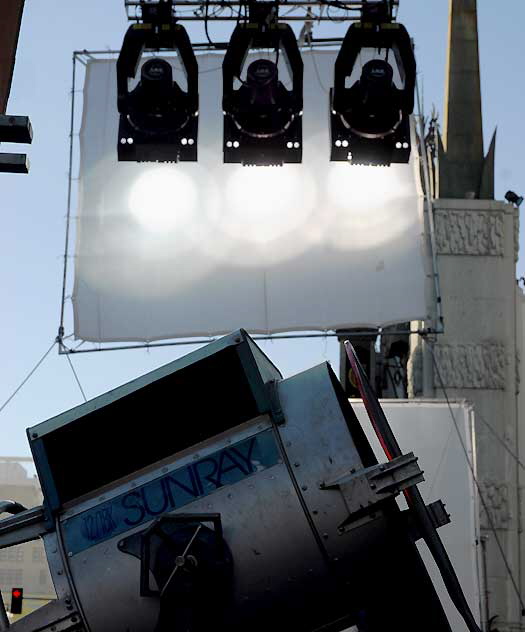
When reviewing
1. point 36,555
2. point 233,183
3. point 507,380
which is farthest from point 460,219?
point 36,555

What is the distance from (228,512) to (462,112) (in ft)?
78.4

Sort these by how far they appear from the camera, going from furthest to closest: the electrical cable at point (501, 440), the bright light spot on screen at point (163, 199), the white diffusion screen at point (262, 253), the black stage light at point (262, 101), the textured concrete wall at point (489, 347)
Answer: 1. the electrical cable at point (501, 440)
2. the textured concrete wall at point (489, 347)
3. the bright light spot on screen at point (163, 199)
4. the white diffusion screen at point (262, 253)
5. the black stage light at point (262, 101)

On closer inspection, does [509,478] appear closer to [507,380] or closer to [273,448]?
[507,380]

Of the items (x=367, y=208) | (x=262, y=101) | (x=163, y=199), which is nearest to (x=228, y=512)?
(x=262, y=101)

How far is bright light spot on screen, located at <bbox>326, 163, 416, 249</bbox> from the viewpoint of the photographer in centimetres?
1917

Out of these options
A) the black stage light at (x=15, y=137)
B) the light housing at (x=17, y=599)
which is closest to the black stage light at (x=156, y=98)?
the black stage light at (x=15, y=137)

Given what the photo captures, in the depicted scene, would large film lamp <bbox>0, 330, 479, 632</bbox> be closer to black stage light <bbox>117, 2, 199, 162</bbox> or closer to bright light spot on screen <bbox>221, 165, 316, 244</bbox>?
black stage light <bbox>117, 2, 199, 162</bbox>

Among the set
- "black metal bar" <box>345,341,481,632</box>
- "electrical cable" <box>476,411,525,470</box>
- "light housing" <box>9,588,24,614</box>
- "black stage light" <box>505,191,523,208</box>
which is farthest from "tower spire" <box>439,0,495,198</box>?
"black metal bar" <box>345,341,481,632</box>

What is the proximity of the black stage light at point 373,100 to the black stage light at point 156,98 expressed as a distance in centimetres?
137

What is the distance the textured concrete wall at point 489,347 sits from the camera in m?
24.2

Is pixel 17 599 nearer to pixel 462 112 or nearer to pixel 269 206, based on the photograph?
pixel 269 206

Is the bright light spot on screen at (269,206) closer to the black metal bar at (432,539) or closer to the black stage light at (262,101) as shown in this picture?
the black stage light at (262,101)

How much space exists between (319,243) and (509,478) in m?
8.22

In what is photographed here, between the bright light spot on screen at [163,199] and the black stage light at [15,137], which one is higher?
the bright light spot on screen at [163,199]
